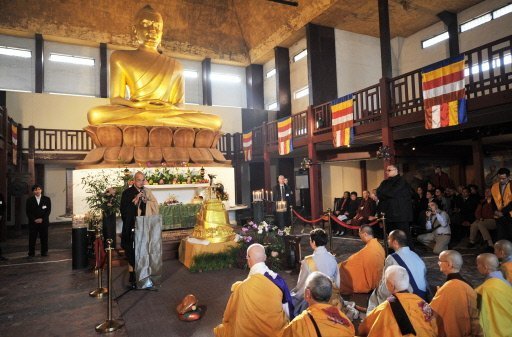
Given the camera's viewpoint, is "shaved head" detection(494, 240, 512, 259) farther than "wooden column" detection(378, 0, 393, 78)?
No

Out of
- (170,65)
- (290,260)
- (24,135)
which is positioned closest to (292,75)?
(170,65)

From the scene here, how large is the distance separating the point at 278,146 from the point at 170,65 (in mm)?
4318

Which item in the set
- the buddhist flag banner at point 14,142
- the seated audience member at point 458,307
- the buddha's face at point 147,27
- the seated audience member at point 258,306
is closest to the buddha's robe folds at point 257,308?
the seated audience member at point 258,306

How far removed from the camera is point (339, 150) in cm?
1150

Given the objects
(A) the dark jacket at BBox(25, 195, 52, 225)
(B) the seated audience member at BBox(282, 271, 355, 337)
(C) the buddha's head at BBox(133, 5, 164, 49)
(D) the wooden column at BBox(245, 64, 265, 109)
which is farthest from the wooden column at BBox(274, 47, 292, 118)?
(B) the seated audience member at BBox(282, 271, 355, 337)

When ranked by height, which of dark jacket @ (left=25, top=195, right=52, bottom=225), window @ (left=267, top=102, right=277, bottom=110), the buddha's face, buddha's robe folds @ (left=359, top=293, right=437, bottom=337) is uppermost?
the buddha's face

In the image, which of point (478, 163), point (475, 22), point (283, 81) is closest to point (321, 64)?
point (283, 81)

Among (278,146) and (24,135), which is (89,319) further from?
(24,135)

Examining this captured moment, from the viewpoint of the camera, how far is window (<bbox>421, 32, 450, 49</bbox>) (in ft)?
38.5

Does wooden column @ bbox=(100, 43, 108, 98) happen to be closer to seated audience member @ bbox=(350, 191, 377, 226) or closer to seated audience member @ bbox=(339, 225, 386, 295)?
seated audience member @ bbox=(350, 191, 377, 226)

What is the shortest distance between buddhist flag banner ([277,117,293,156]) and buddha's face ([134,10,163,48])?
14.3ft

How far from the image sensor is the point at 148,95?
8219mm

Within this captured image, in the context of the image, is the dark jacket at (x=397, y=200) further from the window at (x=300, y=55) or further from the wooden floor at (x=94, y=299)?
the window at (x=300, y=55)

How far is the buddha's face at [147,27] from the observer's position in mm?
8414
